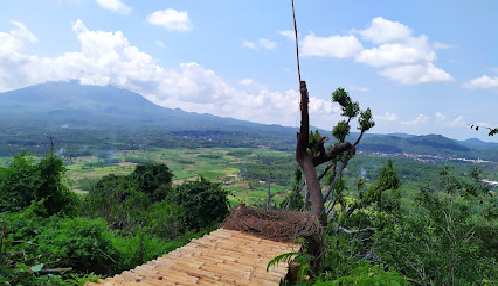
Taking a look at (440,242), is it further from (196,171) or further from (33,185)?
(196,171)

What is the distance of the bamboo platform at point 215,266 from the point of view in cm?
296

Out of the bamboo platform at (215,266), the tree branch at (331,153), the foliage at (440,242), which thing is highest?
the tree branch at (331,153)

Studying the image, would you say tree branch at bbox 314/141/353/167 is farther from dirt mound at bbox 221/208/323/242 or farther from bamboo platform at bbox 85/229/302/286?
bamboo platform at bbox 85/229/302/286

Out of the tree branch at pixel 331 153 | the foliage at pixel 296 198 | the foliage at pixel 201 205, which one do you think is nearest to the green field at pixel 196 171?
the foliage at pixel 201 205

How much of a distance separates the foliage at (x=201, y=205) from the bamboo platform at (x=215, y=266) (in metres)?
7.36

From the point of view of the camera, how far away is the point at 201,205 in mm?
11422

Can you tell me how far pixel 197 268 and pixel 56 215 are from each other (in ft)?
12.7

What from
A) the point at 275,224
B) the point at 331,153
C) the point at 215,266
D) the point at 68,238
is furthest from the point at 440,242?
the point at 68,238

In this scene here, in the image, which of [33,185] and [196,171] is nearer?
[33,185]

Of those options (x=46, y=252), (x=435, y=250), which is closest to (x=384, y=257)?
(x=435, y=250)

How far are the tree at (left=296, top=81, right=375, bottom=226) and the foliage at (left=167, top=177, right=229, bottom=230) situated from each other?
4.46 meters

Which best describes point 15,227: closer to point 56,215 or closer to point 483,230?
point 56,215

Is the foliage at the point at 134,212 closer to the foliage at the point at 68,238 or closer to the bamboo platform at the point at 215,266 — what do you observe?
the foliage at the point at 68,238

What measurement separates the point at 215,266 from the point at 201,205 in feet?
27.1
